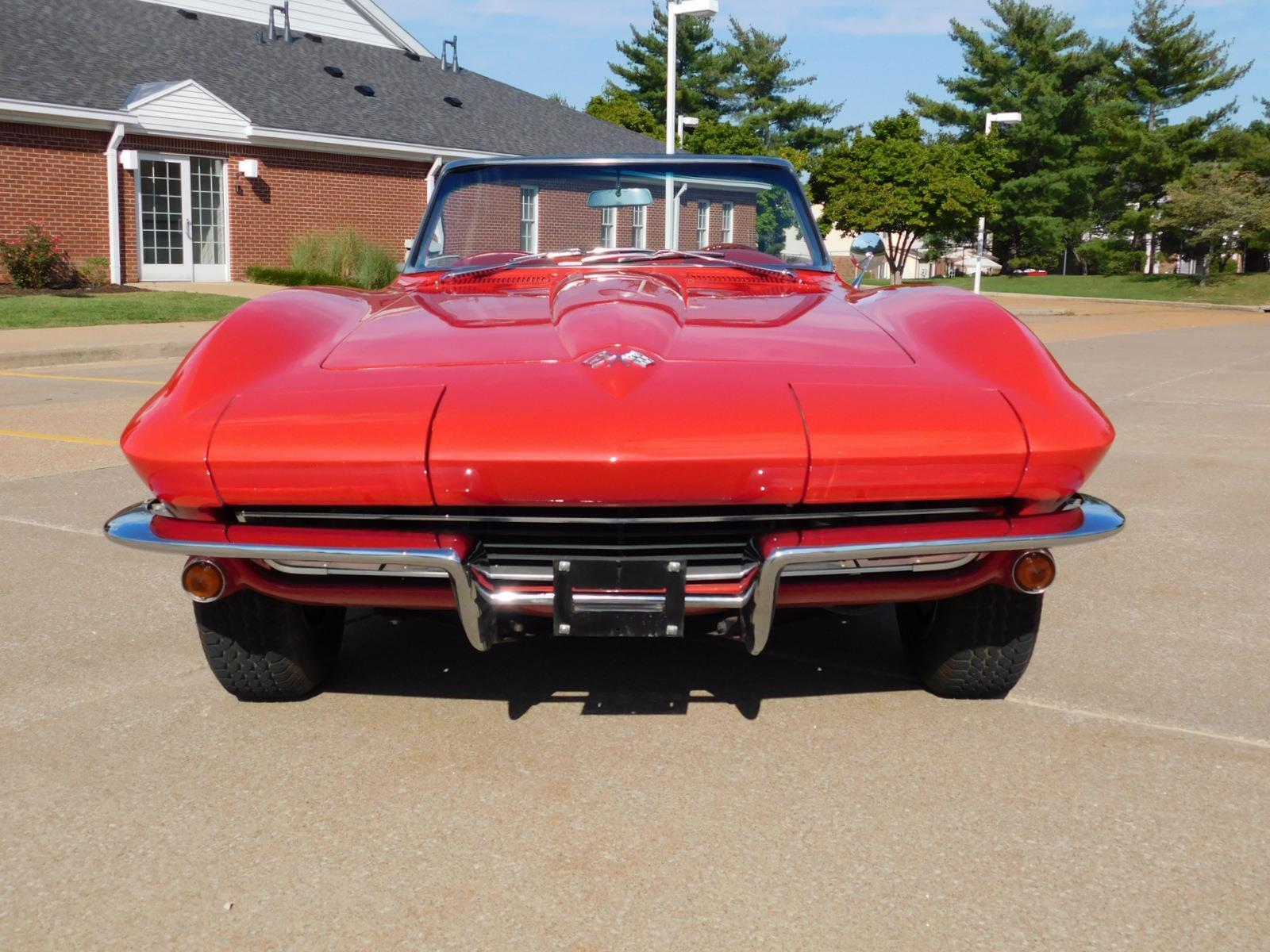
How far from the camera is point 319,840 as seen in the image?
8.41 ft

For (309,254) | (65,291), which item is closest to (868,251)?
(65,291)

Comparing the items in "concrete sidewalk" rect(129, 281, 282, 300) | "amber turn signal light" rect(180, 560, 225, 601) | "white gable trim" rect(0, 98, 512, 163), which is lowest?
"amber turn signal light" rect(180, 560, 225, 601)

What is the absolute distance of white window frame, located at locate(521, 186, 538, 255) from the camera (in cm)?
467

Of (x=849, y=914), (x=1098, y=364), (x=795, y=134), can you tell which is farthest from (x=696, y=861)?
(x=795, y=134)

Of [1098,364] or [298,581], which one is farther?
[1098,364]

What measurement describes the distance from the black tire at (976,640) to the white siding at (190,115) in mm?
20504

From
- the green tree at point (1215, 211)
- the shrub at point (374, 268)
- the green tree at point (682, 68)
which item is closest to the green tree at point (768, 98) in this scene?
the green tree at point (682, 68)

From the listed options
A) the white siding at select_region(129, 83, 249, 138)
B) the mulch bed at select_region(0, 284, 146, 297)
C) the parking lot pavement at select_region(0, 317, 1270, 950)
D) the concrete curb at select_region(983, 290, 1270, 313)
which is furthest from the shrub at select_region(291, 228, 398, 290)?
the parking lot pavement at select_region(0, 317, 1270, 950)

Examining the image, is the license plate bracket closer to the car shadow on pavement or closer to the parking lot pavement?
the parking lot pavement

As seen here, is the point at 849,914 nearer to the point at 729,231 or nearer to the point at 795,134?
the point at 729,231

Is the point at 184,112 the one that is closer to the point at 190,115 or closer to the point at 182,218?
the point at 190,115

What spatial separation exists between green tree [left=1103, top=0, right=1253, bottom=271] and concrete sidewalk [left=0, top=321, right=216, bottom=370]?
135 feet

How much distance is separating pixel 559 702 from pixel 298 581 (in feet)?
2.68

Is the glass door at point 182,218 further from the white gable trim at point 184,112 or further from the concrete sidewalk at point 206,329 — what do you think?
the concrete sidewalk at point 206,329
